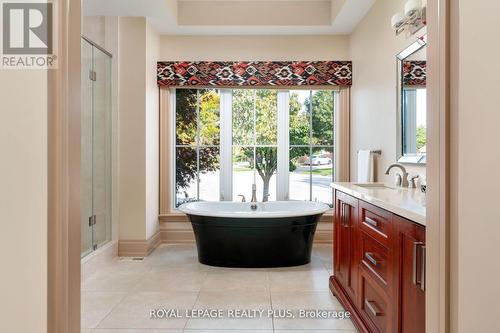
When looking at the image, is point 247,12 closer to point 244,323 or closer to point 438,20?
point 244,323

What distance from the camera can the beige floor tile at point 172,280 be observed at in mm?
3051

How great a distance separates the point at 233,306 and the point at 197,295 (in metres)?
0.37

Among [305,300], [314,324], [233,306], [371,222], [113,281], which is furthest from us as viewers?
[113,281]

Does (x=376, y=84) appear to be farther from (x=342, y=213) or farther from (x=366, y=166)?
(x=342, y=213)

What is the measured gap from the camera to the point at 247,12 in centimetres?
423

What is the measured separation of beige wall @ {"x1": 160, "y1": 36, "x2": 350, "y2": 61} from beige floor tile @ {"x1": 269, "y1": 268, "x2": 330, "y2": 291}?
2598 mm

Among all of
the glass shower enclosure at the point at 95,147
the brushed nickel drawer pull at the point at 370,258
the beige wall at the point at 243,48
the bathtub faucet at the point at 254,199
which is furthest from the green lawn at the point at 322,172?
the brushed nickel drawer pull at the point at 370,258

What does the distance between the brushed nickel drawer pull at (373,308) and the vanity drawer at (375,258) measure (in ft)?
0.51

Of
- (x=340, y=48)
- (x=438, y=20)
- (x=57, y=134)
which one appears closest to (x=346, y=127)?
(x=340, y=48)

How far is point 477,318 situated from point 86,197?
11.4 ft

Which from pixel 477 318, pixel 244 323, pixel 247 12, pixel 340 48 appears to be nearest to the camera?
pixel 477 318

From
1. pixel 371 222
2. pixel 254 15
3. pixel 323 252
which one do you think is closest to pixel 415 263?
pixel 371 222

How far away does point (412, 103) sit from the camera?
2797 millimetres

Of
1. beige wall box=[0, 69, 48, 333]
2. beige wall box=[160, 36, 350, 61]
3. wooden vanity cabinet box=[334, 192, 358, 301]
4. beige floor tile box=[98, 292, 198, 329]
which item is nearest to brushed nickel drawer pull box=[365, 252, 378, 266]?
wooden vanity cabinet box=[334, 192, 358, 301]
